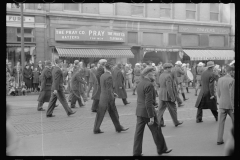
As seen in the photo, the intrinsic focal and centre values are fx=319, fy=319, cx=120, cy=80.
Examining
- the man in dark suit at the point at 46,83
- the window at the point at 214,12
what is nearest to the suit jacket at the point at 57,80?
the man in dark suit at the point at 46,83

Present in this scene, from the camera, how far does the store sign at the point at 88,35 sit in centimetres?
2561

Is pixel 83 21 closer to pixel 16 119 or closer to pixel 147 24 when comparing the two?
pixel 147 24

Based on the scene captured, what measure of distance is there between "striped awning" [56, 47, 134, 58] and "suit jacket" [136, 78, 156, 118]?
19.6 m

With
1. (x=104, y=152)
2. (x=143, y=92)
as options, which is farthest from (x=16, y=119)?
(x=143, y=92)

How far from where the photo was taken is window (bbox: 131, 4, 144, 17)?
28794 millimetres

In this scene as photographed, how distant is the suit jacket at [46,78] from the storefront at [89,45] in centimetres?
1308

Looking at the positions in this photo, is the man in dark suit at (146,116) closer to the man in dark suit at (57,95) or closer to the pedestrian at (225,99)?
the pedestrian at (225,99)

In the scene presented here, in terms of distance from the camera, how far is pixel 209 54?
3203 centimetres

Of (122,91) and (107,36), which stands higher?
(107,36)

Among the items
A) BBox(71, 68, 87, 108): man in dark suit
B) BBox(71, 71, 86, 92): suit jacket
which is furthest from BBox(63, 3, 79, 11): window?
BBox(71, 71, 86, 92): suit jacket

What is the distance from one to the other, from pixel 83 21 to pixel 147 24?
6.30 m

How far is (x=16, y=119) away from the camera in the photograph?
34.8 feet

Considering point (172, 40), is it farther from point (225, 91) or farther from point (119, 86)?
point (225, 91)

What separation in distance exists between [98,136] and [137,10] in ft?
73.2
